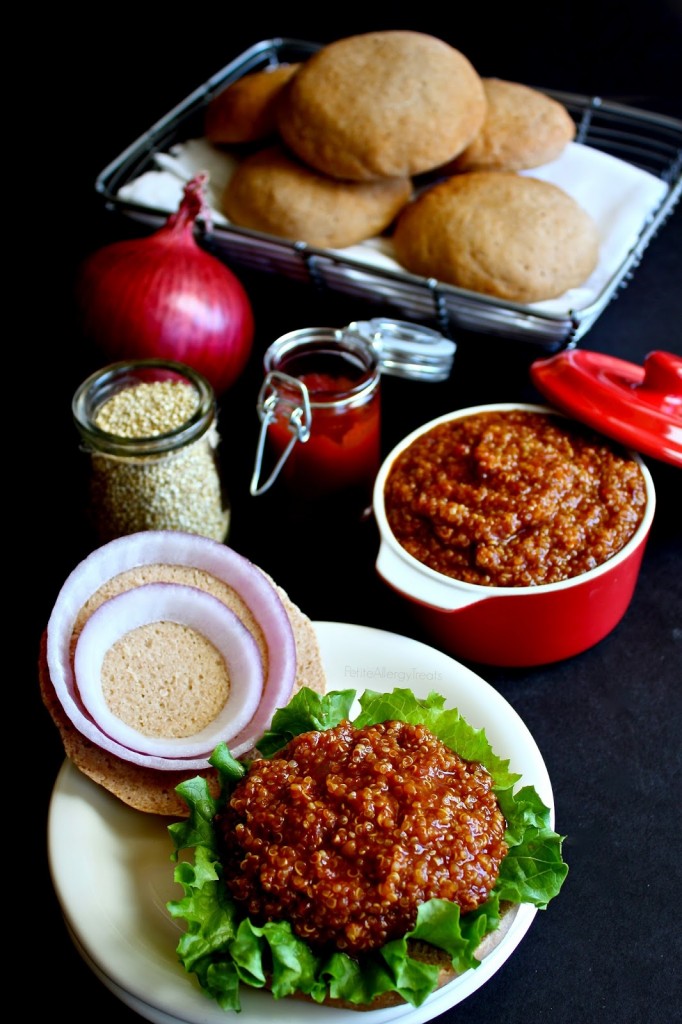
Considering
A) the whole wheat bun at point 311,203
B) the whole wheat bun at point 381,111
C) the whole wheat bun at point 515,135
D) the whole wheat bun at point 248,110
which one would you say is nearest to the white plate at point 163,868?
the whole wheat bun at point 311,203

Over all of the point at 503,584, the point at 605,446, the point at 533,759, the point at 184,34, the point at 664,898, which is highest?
the point at 184,34

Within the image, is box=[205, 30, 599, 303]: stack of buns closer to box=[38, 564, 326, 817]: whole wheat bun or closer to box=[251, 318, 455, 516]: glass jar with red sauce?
box=[251, 318, 455, 516]: glass jar with red sauce

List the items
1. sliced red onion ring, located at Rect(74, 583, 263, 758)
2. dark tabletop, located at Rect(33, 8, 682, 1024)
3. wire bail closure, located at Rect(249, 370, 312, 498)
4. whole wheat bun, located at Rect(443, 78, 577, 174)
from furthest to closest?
1. whole wheat bun, located at Rect(443, 78, 577, 174)
2. wire bail closure, located at Rect(249, 370, 312, 498)
3. sliced red onion ring, located at Rect(74, 583, 263, 758)
4. dark tabletop, located at Rect(33, 8, 682, 1024)

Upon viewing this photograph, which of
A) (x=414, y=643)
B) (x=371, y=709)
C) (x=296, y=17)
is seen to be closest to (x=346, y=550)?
(x=414, y=643)

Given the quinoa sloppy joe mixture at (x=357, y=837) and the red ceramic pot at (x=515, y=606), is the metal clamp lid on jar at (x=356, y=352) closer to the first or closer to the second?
the red ceramic pot at (x=515, y=606)

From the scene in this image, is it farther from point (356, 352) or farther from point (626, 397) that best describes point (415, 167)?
point (626, 397)

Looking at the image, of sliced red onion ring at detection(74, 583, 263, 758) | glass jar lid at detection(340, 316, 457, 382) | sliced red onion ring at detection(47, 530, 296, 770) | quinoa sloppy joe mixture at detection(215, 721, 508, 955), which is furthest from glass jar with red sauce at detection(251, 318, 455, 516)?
quinoa sloppy joe mixture at detection(215, 721, 508, 955)

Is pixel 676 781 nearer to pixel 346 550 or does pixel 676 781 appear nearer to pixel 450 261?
pixel 346 550
